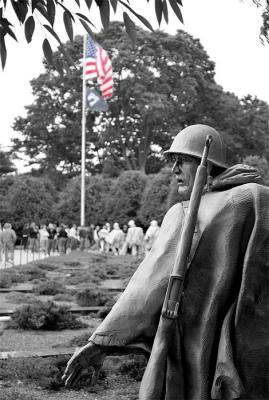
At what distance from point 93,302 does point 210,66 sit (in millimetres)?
38717

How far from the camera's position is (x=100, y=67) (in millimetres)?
30172

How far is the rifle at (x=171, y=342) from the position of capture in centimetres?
269

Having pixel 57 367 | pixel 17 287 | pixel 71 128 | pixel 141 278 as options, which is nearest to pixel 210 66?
pixel 71 128

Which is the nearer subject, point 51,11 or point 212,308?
point 212,308

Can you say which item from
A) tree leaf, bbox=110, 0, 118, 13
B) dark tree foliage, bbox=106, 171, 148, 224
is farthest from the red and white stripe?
tree leaf, bbox=110, 0, 118, 13

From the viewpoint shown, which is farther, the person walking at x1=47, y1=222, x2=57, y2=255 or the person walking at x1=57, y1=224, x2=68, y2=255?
the person walking at x1=57, y1=224, x2=68, y2=255

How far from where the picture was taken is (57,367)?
283 inches

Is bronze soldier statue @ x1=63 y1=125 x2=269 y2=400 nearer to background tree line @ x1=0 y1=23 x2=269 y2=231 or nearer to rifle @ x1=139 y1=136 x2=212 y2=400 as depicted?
rifle @ x1=139 y1=136 x2=212 y2=400

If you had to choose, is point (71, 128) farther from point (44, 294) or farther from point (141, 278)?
point (141, 278)

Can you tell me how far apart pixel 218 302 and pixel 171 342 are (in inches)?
9.9

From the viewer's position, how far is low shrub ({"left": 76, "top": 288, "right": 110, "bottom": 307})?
13.0 m

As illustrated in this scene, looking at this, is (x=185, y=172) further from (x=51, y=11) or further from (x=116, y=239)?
(x=116, y=239)

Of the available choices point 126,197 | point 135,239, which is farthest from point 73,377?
point 126,197

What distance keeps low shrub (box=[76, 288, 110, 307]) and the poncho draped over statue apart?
10.2m
